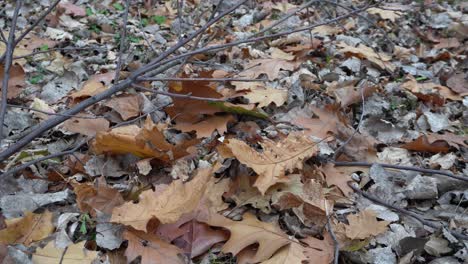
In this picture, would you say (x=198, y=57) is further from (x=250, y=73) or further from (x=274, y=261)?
(x=274, y=261)

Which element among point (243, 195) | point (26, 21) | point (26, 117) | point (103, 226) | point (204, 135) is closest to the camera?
point (103, 226)

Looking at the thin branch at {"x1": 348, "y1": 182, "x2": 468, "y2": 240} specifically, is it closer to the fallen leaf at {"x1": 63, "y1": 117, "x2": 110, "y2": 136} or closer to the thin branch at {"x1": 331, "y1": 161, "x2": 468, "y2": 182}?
the thin branch at {"x1": 331, "y1": 161, "x2": 468, "y2": 182}

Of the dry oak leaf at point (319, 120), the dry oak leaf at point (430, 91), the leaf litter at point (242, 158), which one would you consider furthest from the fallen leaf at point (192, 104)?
the dry oak leaf at point (430, 91)

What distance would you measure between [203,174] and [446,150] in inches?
46.5

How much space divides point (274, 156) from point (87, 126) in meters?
0.83

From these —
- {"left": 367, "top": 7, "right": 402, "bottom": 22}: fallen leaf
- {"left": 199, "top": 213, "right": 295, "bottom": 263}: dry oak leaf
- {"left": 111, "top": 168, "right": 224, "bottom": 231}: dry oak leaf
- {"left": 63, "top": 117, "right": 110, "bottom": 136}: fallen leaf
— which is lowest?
{"left": 367, "top": 7, "right": 402, "bottom": 22}: fallen leaf

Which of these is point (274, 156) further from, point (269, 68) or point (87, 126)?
point (269, 68)

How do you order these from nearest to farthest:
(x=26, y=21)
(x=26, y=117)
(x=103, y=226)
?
(x=103, y=226)
(x=26, y=117)
(x=26, y=21)

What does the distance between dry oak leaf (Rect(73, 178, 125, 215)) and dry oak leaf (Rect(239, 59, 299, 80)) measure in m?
1.12

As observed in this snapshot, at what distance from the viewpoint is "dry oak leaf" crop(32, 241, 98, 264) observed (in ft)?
4.75

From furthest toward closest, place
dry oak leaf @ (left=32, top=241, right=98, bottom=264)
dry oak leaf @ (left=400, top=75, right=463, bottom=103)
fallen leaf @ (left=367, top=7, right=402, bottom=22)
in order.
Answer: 1. fallen leaf @ (left=367, top=7, right=402, bottom=22)
2. dry oak leaf @ (left=400, top=75, right=463, bottom=103)
3. dry oak leaf @ (left=32, top=241, right=98, bottom=264)

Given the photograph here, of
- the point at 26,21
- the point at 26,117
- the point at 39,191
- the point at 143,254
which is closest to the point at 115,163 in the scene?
the point at 39,191

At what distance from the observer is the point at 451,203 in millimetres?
1830

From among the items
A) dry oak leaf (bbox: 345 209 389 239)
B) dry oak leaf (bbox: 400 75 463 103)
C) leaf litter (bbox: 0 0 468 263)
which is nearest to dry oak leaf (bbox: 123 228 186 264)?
leaf litter (bbox: 0 0 468 263)
